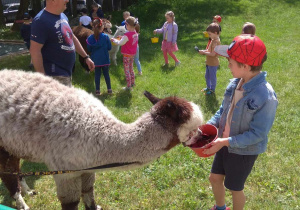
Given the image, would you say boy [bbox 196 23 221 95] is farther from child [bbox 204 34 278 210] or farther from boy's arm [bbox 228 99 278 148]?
boy's arm [bbox 228 99 278 148]

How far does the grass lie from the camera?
139 inches

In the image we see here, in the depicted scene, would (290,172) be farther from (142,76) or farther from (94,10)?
(94,10)

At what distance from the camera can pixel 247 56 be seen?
230 centimetres

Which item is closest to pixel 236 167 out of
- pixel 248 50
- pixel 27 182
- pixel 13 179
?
pixel 248 50

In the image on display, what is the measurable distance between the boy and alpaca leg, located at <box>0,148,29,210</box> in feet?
13.9

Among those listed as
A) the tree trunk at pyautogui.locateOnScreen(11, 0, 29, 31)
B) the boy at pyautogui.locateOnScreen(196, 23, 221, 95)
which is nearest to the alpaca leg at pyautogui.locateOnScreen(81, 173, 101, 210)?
the boy at pyautogui.locateOnScreen(196, 23, 221, 95)

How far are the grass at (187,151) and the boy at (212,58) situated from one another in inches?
10.3

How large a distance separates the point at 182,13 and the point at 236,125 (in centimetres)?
1580

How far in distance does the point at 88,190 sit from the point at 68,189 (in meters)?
0.47

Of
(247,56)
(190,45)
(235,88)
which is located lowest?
(190,45)

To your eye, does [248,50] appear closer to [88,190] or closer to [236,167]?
[236,167]

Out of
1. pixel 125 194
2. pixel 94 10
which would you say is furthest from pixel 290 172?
pixel 94 10

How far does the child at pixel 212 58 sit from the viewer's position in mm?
6242

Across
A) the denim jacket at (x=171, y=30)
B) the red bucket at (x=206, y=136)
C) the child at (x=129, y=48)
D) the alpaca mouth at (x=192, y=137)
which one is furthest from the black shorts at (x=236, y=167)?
the denim jacket at (x=171, y=30)
